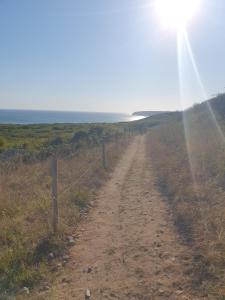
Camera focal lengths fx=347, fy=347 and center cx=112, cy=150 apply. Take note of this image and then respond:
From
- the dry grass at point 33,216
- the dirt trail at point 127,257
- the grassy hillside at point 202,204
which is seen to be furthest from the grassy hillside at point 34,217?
the grassy hillside at point 202,204

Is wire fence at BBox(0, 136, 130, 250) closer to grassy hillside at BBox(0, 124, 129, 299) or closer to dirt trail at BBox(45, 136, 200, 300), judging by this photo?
grassy hillside at BBox(0, 124, 129, 299)

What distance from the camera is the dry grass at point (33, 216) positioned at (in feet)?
18.7

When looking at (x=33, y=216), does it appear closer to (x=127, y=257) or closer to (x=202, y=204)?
(x=127, y=257)

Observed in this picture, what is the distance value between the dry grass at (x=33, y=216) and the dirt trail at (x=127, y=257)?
1.48 ft

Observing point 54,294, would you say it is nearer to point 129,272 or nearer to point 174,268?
point 129,272

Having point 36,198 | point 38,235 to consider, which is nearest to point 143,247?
point 38,235

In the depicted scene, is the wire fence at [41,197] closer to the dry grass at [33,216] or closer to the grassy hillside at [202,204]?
the dry grass at [33,216]

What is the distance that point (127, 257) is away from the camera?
6152 mm

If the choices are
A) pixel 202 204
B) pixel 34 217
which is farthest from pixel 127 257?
pixel 202 204

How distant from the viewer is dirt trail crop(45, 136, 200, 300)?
16.5 feet

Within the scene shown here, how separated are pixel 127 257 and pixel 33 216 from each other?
3.09m

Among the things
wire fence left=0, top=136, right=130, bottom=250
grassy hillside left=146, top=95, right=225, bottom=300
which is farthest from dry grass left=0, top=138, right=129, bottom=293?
grassy hillside left=146, top=95, right=225, bottom=300

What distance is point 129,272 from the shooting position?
5578mm

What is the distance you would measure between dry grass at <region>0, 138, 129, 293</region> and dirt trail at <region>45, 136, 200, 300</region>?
45 cm
